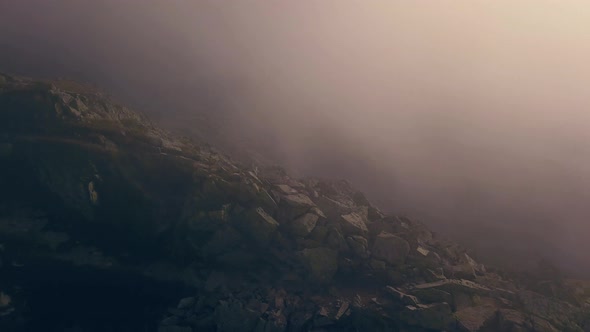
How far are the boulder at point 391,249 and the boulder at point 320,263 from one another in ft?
53.1

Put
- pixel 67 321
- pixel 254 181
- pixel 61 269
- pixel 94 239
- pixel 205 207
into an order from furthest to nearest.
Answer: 1. pixel 254 181
2. pixel 205 207
3. pixel 94 239
4. pixel 61 269
5. pixel 67 321

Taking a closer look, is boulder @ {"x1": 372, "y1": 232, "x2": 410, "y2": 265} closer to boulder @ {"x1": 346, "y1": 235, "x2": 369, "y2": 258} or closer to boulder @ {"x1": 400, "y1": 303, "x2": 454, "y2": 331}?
boulder @ {"x1": 346, "y1": 235, "x2": 369, "y2": 258}

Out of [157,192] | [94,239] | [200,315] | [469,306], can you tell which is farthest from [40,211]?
[469,306]

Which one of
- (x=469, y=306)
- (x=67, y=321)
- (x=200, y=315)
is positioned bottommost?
(x=67, y=321)

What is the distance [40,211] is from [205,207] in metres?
52.5

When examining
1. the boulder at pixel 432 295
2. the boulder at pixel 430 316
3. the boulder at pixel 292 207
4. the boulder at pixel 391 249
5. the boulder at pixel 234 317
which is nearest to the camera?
the boulder at pixel 234 317

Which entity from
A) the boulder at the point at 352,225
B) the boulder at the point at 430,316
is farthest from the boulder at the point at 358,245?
the boulder at the point at 430,316

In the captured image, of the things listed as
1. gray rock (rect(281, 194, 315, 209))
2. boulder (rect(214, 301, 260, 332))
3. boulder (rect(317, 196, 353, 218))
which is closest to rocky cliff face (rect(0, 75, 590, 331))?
boulder (rect(214, 301, 260, 332))

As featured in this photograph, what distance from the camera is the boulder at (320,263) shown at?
5591 inches

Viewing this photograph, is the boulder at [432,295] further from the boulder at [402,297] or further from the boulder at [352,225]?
the boulder at [352,225]

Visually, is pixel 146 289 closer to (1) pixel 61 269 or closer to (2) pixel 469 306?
(1) pixel 61 269

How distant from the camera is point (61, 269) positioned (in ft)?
422

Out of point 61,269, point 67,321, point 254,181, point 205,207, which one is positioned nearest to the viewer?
point 67,321

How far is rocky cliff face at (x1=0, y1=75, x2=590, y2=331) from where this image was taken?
123 m
